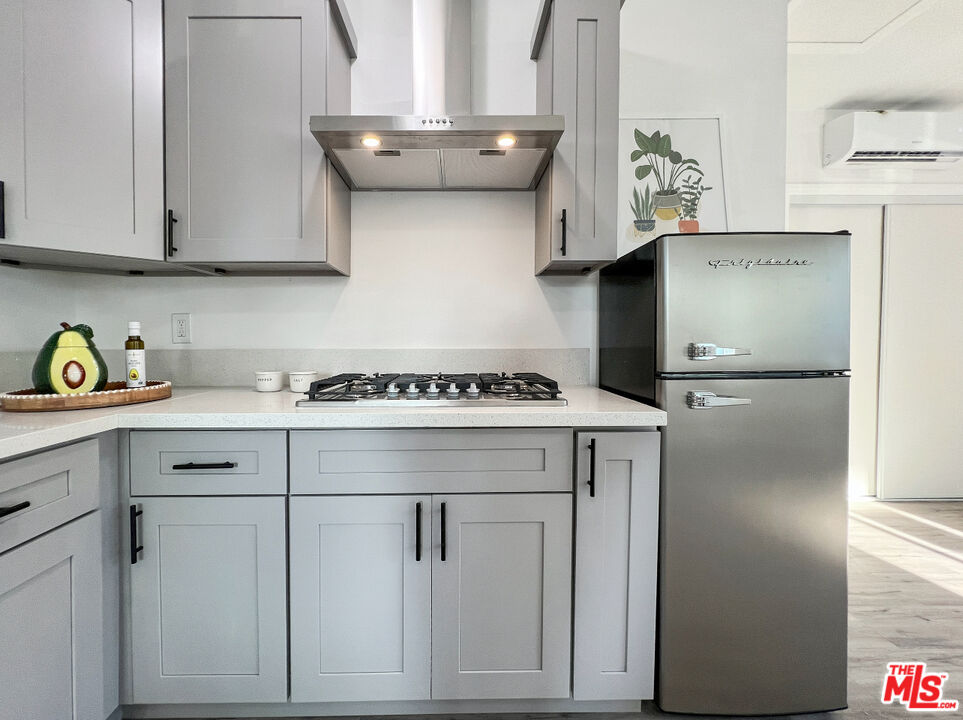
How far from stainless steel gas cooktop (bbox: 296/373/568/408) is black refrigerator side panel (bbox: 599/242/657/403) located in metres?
0.27

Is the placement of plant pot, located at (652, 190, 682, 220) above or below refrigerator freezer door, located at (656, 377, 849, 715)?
above

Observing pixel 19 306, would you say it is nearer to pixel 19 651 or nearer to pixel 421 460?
pixel 19 651

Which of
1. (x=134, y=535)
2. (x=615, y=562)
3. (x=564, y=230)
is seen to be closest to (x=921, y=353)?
(x=564, y=230)

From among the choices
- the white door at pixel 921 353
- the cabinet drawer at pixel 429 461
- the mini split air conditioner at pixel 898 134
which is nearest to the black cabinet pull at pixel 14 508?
the cabinet drawer at pixel 429 461

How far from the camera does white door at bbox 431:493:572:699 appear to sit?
1419 millimetres

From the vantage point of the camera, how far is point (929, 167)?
339 cm

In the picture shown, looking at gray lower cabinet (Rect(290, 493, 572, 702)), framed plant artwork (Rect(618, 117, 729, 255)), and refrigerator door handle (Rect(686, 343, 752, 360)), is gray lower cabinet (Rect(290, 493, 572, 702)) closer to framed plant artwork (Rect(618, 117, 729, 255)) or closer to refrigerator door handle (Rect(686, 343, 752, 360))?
refrigerator door handle (Rect(686, 343, 752, 360))

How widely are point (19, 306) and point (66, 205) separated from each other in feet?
2.04

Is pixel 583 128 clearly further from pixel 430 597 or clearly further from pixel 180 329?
pixel 180 329

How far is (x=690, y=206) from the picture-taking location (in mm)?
2205

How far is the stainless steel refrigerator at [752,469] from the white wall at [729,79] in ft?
2.93

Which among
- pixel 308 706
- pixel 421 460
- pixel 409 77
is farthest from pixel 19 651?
pixel 409 77

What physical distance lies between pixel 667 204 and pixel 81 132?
6.92ft

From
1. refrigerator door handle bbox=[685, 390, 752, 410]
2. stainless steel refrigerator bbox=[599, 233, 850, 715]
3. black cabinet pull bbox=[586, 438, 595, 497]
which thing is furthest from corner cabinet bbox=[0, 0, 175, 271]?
refrigerator door handle bbox=[685, 390, 752, 410]
